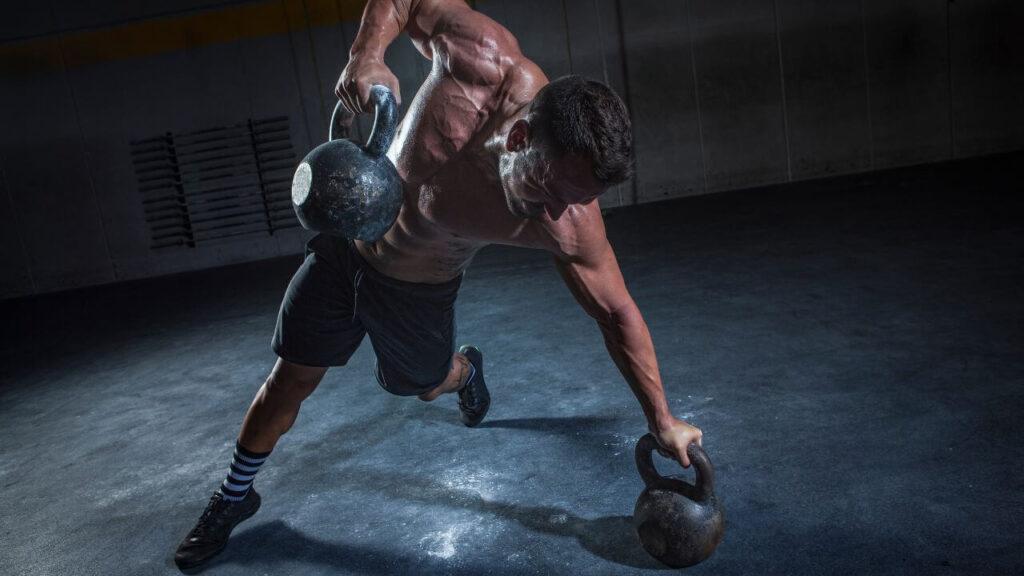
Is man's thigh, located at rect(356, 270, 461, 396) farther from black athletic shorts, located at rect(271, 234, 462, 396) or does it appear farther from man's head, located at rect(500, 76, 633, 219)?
man's head, located at rect(500, 76, 633, 219)

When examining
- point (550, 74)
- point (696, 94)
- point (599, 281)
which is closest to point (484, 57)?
point (599, 281)

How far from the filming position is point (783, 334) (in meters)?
3.22

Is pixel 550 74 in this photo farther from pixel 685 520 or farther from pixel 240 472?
pixel 685 520

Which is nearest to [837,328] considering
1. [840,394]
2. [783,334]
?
[783,334]

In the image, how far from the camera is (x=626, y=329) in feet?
5.54

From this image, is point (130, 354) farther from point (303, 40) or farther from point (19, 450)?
point (303, 40)

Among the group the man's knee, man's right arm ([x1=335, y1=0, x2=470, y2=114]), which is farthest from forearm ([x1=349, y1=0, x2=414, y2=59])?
the man's knee

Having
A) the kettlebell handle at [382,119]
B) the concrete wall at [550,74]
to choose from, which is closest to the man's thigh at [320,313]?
the kettlebell handle at [382,119]

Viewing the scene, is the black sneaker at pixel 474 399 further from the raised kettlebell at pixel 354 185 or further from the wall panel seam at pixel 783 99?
the wall panel seam at pixel 783 99

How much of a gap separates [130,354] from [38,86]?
14.4 ft

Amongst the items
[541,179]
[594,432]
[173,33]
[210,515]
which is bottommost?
[594,432]

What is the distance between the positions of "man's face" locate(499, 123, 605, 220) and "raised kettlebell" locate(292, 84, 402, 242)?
1.04 feet

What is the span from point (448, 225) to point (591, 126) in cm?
55

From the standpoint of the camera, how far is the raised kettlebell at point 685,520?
1668 millimetres
